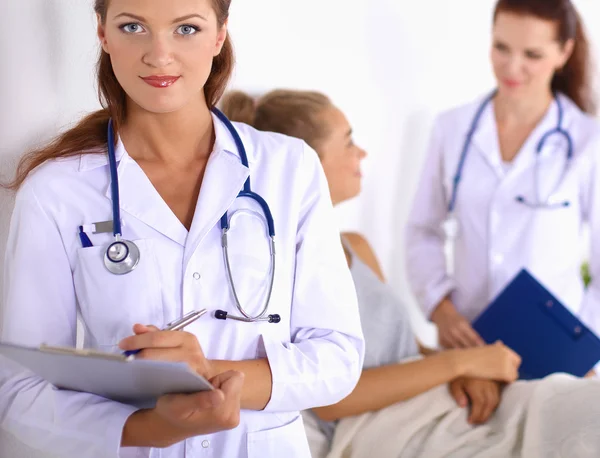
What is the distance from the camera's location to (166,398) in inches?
44.2

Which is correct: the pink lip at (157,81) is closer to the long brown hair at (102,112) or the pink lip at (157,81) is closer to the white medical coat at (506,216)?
the long brown hair at (102,112)

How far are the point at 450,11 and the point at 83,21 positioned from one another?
169 cm

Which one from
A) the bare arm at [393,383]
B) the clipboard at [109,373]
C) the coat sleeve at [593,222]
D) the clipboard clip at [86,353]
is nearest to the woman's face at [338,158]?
the bare arm at [393,383]

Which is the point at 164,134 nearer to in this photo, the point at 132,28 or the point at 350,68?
the point at 132,28

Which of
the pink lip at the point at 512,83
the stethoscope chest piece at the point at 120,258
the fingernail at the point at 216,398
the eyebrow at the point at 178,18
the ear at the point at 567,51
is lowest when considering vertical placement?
the fingernail at the point at 216,398

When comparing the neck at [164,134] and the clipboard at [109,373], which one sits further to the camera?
the neck at [164,134]

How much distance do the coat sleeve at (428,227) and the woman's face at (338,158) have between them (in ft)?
1.78

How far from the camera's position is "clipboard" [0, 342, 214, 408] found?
0.99m

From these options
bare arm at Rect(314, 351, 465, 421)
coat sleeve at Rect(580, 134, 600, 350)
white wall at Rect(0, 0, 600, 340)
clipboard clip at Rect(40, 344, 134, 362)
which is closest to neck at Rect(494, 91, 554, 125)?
coat sleeve at Rect(580, 134, 600, 350)

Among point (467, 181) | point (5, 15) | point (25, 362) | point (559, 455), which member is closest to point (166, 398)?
point (25, 362)

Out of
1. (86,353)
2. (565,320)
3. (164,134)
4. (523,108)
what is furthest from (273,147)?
(523,108)

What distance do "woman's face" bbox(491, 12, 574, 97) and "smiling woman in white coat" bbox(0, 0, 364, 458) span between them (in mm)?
1149

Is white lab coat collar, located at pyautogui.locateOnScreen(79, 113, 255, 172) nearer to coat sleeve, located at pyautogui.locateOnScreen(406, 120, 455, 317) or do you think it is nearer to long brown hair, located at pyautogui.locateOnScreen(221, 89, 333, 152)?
long brown hair, located at pyautogui.locateOnScreen(221, 89, 333, 152)

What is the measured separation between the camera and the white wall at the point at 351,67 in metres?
1.43
